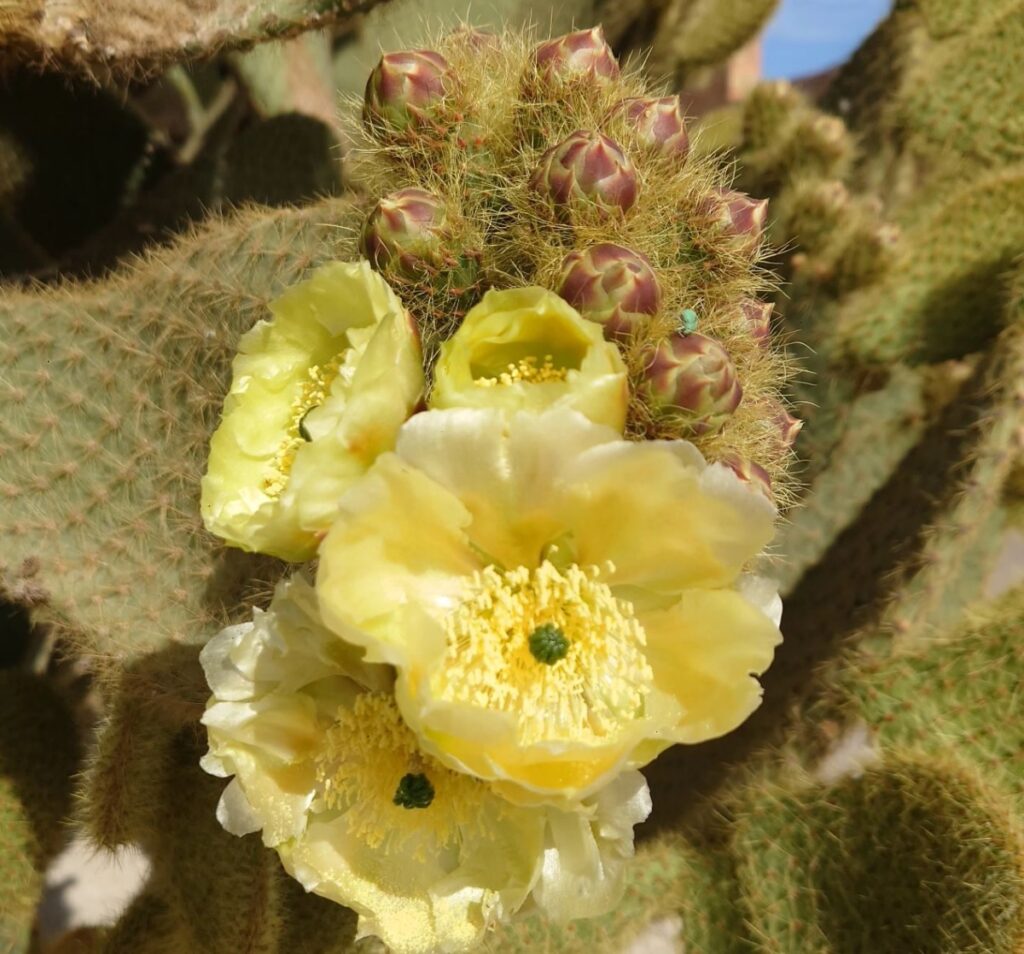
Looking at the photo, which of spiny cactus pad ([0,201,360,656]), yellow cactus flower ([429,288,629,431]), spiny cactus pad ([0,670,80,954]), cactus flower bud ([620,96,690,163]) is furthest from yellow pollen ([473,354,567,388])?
spiny cactus pad ([0,670,80,954])

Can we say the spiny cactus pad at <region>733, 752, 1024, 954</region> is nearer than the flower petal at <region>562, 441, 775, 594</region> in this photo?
No

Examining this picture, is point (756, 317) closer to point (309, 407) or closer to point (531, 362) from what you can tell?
point (531, 362)

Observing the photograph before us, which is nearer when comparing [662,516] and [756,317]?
[662,516]

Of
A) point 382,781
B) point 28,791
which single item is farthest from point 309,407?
point 28,791

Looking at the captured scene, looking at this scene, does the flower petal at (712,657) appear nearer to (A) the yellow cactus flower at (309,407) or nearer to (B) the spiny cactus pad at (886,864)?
(A) the yellow cactus flower at (309,407)

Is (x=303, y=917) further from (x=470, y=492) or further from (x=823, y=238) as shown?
(x=823, y=238)

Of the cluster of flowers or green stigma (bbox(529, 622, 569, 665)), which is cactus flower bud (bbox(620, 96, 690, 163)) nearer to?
the cluster of flowers

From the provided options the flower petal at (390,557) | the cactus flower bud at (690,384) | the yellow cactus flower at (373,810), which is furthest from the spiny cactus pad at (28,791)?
the cactus flower bud at (690,384)
